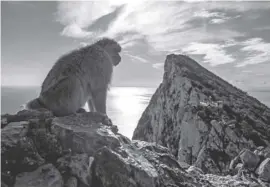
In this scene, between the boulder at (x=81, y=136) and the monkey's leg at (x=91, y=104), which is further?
the monkey's leg at (x=91, y=104)

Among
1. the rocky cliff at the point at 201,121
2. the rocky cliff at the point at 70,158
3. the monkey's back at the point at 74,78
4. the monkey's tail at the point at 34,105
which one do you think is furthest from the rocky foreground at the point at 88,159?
the rocky cliff at the point at 201,121

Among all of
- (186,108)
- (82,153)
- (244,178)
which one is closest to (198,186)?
(82,153)

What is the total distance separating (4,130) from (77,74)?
6.70 ft

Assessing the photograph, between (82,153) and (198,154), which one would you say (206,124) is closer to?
(198,154)

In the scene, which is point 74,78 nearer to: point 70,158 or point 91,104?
point 91,104

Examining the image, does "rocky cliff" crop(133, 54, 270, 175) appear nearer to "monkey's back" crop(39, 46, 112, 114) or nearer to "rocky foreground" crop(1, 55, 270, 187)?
"rocky foreground" crop(1, 55, 270, 187)

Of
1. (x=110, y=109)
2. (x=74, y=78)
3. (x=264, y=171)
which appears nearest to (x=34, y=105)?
(x=74, y=78)

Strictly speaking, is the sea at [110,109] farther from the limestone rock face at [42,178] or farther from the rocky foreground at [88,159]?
the limestone rock face at [42,178]

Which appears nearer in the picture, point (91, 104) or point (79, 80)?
point (79, 80)

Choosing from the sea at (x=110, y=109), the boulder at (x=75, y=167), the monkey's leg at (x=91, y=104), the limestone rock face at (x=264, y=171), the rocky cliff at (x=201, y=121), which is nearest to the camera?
the boulder at (x=75, y=167)

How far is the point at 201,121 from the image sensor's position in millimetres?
14172

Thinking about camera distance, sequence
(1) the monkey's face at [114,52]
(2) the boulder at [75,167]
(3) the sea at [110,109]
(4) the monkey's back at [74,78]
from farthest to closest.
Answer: (3) the sea at [110,109], (1) the monkey's face at [114,52], (4) the monkey's back at [74,78], (2) the boulder at [75,167]

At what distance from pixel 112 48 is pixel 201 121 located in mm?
10347

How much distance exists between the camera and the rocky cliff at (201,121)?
471 inches
